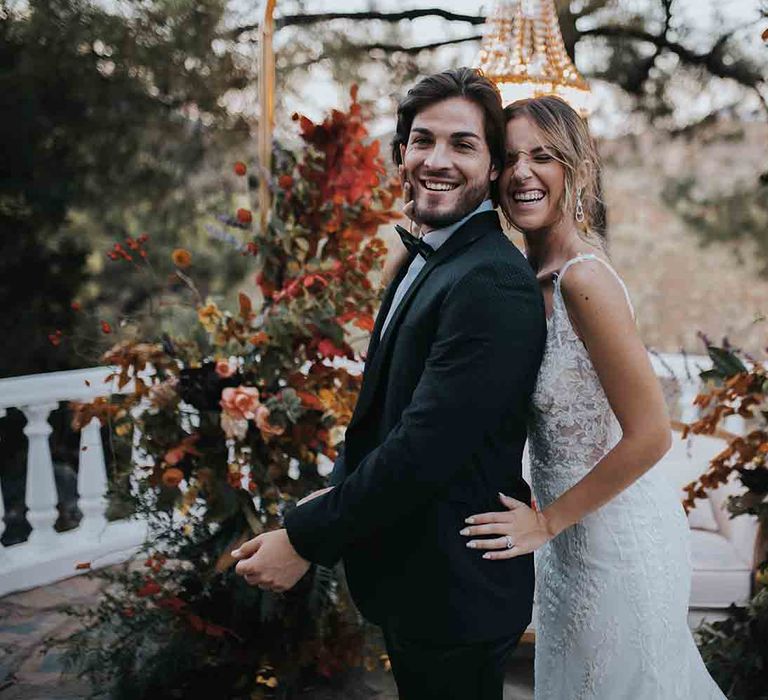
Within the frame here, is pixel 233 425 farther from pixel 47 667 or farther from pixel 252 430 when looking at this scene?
pixel 47 667

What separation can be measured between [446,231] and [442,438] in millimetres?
345

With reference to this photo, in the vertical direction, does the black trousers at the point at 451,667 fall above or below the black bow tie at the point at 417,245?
below

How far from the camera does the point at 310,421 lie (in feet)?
7.23

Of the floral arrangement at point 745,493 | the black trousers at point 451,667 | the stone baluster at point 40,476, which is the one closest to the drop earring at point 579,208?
the black trousers at point 451,667

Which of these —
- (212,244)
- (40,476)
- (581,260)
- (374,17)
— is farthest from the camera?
(212,244)

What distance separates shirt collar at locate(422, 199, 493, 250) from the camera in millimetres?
1292

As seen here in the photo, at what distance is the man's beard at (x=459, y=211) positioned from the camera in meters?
1.29

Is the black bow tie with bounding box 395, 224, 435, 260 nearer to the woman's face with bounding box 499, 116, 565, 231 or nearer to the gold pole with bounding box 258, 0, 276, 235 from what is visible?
the woman's face with bounding box 499, 116, 565, 231

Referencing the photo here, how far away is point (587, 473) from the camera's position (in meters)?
1.37

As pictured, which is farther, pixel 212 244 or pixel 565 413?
pixel 212 244

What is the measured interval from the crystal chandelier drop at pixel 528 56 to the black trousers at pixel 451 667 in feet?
6.75

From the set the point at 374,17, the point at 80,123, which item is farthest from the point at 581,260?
the point at 80,123

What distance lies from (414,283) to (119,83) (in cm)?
380

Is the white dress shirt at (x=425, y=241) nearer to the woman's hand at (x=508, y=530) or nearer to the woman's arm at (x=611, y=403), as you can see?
the woman's arm at (x=611, y=403)
